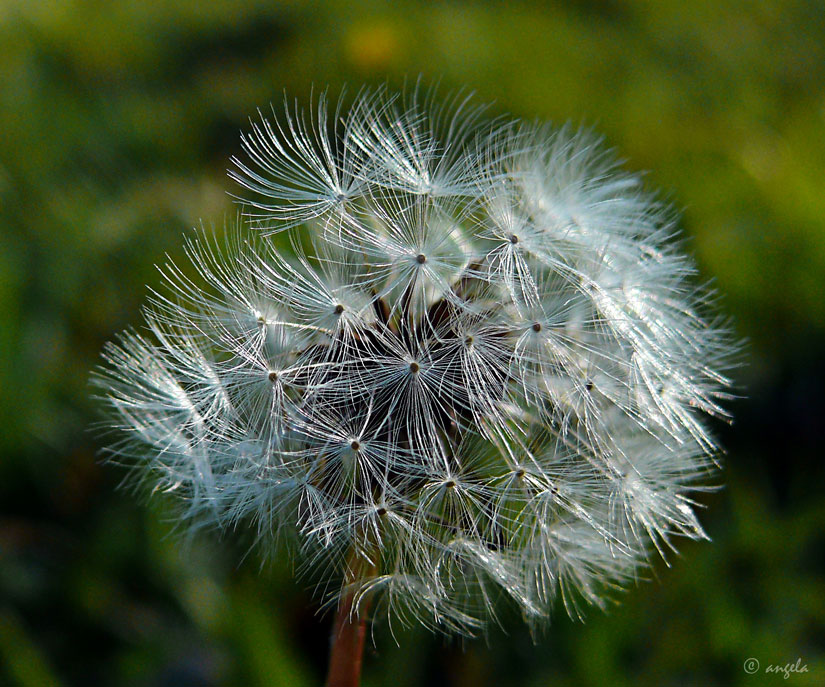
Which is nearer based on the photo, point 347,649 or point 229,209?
point 347,649

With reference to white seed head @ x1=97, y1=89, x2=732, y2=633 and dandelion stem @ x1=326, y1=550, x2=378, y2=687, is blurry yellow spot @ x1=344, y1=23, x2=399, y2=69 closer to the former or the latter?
white seed head @ x1=97, y1=89, x2=732, y2=633

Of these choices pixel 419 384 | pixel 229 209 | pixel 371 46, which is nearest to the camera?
pixel 419 384

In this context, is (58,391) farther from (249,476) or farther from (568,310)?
(568,310)

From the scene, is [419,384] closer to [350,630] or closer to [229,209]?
[350,630]

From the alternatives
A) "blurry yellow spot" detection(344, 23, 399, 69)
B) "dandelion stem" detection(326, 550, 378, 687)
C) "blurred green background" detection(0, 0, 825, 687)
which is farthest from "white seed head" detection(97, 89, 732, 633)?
"blurry yellow spot" detection(344, 23, 399, 69)

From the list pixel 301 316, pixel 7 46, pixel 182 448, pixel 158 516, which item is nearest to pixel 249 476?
pixel 182 448

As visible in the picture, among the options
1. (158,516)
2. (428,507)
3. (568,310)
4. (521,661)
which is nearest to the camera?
(428,507)

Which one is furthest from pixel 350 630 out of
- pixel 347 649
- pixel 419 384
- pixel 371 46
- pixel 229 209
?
pixel 371 46
